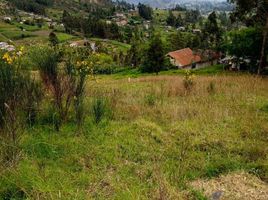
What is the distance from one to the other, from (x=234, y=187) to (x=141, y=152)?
1571 millimetres

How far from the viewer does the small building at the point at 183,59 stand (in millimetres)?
62250

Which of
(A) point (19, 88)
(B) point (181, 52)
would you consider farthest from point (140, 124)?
(B) point (181, 52)

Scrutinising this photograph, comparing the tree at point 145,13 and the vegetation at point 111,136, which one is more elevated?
the tree at point 145,13

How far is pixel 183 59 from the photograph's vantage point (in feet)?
205

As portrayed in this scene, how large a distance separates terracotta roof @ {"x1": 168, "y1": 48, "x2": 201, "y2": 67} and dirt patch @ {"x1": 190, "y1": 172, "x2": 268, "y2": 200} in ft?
190

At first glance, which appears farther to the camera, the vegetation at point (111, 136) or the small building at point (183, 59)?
the small building at point (183, 59)

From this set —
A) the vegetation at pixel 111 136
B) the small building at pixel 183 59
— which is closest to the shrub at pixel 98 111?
the vegetation at pixel 111 136

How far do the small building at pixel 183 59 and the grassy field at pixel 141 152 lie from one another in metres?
54.3

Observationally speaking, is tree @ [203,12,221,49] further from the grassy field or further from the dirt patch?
the dirt patch

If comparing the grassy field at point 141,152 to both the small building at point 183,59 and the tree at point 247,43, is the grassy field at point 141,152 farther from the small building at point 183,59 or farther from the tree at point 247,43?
the small building at point 183,59

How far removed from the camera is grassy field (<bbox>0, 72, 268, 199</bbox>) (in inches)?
174

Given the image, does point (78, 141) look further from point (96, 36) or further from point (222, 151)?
point (96, 36)

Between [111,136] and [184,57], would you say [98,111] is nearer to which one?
[111,136]

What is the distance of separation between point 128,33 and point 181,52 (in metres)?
40.4
